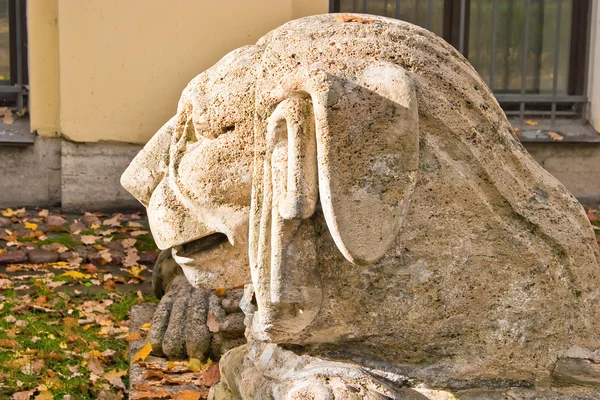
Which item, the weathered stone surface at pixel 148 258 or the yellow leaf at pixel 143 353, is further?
the weathered stone surface at pixel 148 258

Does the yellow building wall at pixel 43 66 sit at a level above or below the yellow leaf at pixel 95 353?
above

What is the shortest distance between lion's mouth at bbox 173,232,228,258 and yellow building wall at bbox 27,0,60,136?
5.52 m

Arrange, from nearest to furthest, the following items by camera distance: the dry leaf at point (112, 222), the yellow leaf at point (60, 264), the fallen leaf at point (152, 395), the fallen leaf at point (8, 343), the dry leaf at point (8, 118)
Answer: the fallen leaf at point (152, 395) < the fallen leaf at point (8, 343) < the yellow leaf at point (60, 264) < the dry leaf at point (112, 222) < the dry leaf at point (8, 118)

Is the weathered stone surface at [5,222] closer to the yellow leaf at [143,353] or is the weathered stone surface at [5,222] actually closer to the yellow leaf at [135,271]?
the yellow leaf at [135,271]

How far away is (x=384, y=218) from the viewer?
2867 millimetres

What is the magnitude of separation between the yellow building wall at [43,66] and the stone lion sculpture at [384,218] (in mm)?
5580

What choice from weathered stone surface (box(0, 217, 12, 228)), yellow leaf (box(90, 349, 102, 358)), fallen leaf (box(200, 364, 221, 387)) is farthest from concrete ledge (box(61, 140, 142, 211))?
fallen leaf (box(200, 364, 221, 387))

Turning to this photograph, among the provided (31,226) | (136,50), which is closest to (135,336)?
(31,226)

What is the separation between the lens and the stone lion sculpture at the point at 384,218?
9.37 feet

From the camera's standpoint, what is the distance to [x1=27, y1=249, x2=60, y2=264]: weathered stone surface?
7.20 m

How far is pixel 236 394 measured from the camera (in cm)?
348

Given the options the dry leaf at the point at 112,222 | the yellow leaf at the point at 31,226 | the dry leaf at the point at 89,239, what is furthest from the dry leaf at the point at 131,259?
the yellow leaf at the point at 31,226

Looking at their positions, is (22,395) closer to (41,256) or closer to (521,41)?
(41,256)

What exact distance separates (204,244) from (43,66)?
18.4 feet
